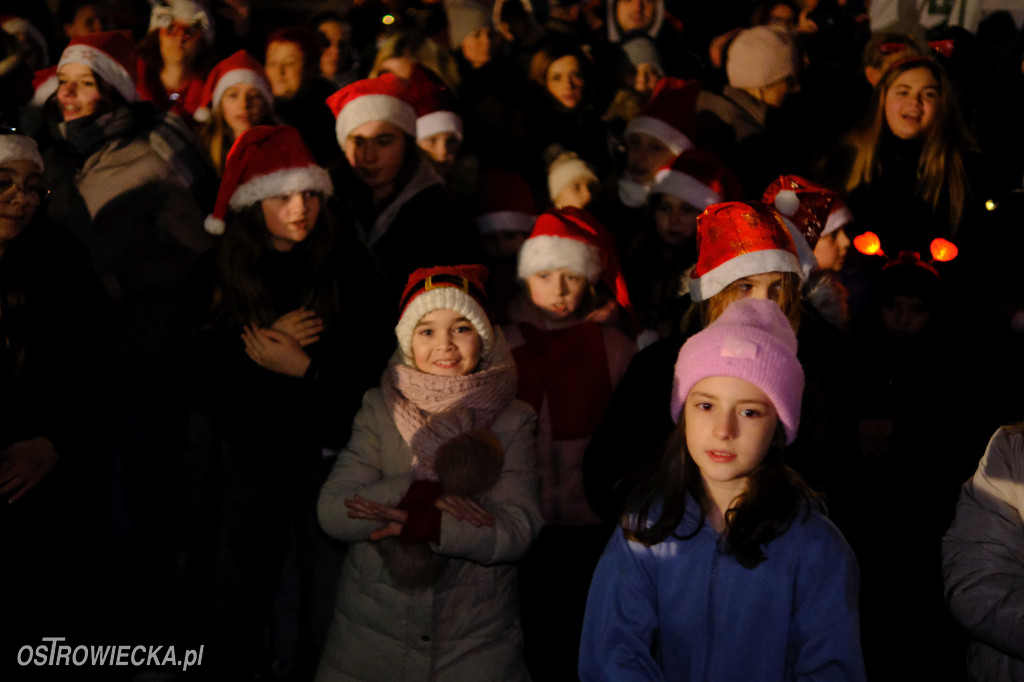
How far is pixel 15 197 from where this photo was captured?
3.14 m

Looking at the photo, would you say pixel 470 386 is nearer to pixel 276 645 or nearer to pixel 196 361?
pixel 196 361

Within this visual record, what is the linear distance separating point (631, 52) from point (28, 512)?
207 inches

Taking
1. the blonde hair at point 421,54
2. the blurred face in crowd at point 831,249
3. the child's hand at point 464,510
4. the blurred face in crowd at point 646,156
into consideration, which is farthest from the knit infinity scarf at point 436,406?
the blonde hair at point 421,54

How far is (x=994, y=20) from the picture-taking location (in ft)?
20.2

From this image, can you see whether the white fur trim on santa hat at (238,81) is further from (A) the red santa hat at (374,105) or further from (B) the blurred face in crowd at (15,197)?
(B) the blurred face in crowd at (15,197)

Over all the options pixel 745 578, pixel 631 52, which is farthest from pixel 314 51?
pixel 745 578

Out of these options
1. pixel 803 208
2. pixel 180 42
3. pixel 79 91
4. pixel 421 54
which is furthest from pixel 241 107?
pixel 803 208

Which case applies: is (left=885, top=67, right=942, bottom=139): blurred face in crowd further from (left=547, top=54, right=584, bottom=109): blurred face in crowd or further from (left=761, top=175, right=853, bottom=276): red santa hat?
(left=547, top=54, right=584, bottom=109): blurred face in crowd

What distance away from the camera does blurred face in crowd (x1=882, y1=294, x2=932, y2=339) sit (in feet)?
13.3

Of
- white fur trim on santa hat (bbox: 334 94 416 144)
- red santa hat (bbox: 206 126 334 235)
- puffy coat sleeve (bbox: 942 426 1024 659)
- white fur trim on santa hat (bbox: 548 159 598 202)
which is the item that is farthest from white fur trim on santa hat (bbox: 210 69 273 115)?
puffy coat sleeve (bbox: 942 426 1024 659)

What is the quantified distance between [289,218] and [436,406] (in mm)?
1135

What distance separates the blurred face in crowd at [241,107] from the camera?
4867 millimetres

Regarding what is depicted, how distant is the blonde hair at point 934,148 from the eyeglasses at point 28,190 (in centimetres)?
375

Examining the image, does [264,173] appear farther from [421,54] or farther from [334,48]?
[334,48]
